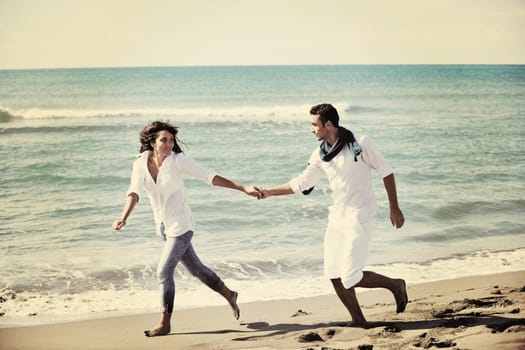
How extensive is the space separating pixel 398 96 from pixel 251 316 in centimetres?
1756

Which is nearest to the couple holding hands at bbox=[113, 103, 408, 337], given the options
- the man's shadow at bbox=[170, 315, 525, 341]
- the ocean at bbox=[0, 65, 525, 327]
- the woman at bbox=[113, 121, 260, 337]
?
the woman at bbox=[113, 121, 260, 337]

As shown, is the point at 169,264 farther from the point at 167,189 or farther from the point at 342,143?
the point at 342,143

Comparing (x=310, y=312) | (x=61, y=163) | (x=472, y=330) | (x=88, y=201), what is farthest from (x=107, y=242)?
(x=61, y=163)

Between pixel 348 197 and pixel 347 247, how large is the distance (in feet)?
0.95

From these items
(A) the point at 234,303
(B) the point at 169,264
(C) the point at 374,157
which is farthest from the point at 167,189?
(C) the point at 374,157

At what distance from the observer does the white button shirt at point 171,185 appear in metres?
3.99

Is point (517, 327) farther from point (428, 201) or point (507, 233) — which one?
point (428, 201)

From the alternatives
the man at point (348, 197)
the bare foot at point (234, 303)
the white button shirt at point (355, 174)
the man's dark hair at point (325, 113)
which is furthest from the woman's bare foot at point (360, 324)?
the man's dark hair at point (325, 113)

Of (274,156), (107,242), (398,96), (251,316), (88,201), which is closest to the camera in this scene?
(251,316)

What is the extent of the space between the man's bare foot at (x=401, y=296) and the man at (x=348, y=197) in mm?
92

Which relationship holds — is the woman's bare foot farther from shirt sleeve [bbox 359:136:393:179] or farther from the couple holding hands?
shirt sleeve [bbox 359:136:393:179]

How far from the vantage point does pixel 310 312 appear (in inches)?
179

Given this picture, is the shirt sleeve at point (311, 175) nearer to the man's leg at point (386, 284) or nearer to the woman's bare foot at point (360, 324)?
the man's leg at point (386, 284)

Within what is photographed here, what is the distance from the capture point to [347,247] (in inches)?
155
